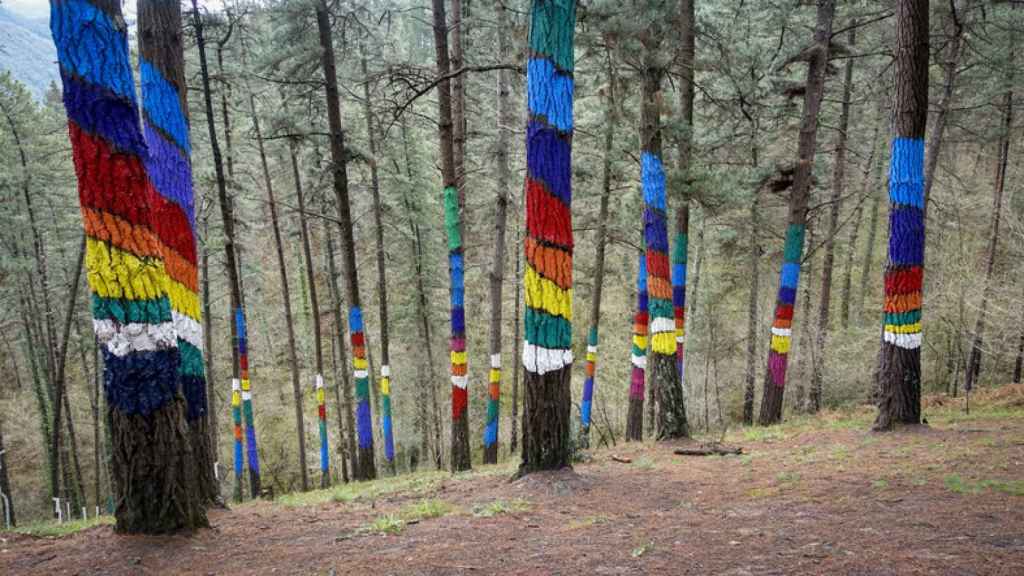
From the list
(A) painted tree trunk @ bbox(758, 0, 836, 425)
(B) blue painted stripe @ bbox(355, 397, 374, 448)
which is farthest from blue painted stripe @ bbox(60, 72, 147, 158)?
(A) painted tree trunk @ bbox(758, 0, 836, 425)

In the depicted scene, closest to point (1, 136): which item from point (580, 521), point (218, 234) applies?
point (218, 234)

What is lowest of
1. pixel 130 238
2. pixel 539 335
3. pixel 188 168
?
pixel 539 335

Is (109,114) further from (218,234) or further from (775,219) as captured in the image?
(775,219)

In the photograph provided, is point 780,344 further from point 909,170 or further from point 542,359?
point 542,359

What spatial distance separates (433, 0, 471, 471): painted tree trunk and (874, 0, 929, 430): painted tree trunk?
21.8 ft

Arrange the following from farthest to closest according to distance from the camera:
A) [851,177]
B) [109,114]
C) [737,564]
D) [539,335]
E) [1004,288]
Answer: [851,177] < [1004,288] < [539,335] < [109,114] < [737,564]

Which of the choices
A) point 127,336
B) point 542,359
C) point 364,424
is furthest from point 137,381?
point 364,424

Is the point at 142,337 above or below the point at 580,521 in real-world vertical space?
above

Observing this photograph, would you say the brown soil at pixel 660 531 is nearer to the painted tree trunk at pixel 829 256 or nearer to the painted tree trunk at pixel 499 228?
the painted tree trunk at pixel 499 228

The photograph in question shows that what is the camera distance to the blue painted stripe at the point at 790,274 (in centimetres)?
1059

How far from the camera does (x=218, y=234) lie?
49.6ft

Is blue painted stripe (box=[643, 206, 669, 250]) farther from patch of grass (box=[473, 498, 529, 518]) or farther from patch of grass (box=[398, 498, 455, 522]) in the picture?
patch of grass (box=[398, 498, 455, 522])

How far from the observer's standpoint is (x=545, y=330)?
5.28 m

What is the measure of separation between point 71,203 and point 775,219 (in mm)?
23767
